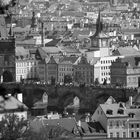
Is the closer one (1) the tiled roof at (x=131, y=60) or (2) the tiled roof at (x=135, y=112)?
(2) the tiled roof at (x=135, y=112)

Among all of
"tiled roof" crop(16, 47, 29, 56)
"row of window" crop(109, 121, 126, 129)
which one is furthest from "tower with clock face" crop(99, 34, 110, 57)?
"row of window" crop(109, 121, 126, 129)

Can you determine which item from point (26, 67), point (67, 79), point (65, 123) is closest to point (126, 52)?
point (26, 67)

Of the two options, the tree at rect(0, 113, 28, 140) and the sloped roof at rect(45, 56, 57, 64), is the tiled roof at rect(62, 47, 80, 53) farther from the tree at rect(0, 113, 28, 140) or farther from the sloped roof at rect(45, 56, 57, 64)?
the tree at rect(0, 113, 28, 140)

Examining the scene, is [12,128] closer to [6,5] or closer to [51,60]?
[6,5]

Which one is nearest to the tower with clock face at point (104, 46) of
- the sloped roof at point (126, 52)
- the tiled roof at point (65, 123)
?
the sloped roof at point (126, 52)

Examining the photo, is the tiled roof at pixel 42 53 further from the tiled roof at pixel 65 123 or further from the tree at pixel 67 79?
the tiled roof at pixel 65 123

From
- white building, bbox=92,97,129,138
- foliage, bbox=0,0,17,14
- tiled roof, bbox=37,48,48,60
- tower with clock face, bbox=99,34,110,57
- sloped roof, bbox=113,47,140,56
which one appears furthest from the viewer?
tiled roof, bbox=37,48,48,60

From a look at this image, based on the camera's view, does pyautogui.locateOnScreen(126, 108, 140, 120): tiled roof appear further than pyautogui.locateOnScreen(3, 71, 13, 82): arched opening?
No

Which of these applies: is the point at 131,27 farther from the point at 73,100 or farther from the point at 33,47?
the point at 73,100
